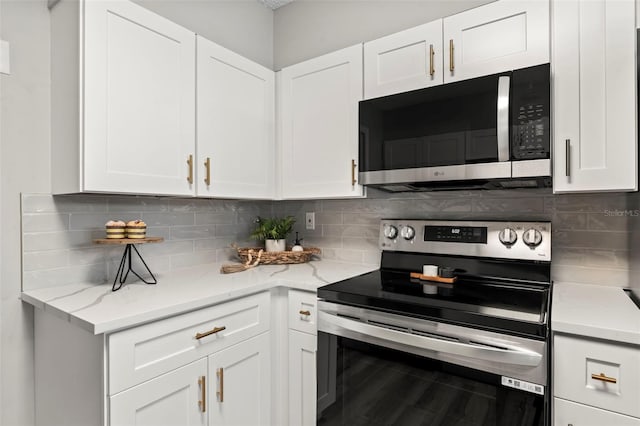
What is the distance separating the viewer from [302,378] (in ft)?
5.54

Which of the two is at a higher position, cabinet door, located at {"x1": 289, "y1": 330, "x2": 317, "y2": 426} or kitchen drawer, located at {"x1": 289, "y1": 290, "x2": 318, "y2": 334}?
kitchen drawer, located at {"x1": 289, "y1": 290, "x2": 318, "y2": 334}

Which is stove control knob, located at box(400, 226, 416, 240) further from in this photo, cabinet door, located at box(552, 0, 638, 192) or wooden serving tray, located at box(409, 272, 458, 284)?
cabinet door, located at box(552, 0, 638, 192)

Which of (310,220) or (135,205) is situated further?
Result: (310,220)

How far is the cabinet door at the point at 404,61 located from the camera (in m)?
1.66

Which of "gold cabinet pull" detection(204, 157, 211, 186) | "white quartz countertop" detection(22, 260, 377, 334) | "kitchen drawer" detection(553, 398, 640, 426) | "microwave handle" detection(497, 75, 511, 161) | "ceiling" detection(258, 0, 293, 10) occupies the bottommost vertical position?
"kitchen drawer" detection(553, 398, 640, 426)

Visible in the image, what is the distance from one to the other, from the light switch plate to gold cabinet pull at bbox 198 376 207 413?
1431 millimetres

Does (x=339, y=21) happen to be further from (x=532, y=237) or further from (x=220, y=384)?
(x=220, y=384)

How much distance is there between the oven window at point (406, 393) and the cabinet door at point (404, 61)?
1.19m

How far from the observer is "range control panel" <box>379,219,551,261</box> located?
1.60 meters

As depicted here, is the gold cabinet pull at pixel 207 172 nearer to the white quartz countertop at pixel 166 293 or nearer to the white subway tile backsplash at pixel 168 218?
the white subway tile backsplash at pixel 168 218

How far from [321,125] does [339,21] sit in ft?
2.59

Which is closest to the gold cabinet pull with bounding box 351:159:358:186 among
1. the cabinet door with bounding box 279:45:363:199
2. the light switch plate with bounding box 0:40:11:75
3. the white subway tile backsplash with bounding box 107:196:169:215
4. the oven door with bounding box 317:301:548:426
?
the cabinet door with bounding box 279:45:363:199

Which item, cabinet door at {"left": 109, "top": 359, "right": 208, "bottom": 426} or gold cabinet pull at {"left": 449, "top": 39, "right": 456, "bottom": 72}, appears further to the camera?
gold cabinet pull at {"left": 449, "top": 39, "right": 456, "bottom": 72}

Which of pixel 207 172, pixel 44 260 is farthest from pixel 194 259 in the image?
pixel 44 260
